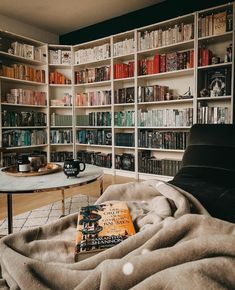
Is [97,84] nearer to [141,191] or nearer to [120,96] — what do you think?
[120,96]

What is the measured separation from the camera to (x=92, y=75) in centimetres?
447

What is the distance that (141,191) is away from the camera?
113 centimetres

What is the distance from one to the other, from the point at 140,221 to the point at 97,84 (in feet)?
13.0

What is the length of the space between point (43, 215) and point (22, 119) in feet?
7.30

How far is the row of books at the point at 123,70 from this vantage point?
402 cm

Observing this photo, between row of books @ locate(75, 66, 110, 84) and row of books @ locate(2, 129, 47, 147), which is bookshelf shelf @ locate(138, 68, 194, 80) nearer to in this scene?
row of books @ locate(75, 66, 110, 84)

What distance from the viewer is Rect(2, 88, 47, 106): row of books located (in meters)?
4.07

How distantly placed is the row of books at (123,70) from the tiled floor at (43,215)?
2092 millimetres

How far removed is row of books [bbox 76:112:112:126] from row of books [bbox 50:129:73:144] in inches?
10.0

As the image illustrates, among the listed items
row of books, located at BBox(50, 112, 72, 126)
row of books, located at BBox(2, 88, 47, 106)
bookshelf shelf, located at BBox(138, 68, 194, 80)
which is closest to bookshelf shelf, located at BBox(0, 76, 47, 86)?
row of books, located at BBox(2, 88, 47, 106)

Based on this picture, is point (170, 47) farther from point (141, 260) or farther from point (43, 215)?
point (141, 260)

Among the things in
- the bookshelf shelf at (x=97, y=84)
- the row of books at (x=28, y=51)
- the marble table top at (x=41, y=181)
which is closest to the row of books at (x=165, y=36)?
the bookshelf shelf at (x=97, y=84)

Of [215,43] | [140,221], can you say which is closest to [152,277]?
[140,221]

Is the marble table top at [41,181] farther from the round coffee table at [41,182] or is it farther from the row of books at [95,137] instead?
the row of books at [95,137]
